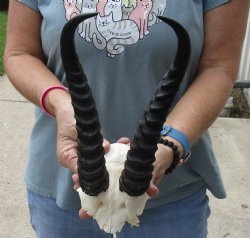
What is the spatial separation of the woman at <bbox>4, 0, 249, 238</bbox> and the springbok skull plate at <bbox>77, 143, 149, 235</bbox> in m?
0.08

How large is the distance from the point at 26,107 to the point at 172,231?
4600 mm

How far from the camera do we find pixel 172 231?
2238 mm

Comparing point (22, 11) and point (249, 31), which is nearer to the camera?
point (22, 11)

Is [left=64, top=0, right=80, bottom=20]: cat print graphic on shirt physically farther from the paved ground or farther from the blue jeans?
the paved ground

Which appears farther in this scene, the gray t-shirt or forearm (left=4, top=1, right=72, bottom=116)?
forearm (left=4, top=1, right=72, bottom=116)

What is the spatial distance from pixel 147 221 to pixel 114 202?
0.57 metres

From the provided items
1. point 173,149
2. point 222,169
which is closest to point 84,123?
point 173,149

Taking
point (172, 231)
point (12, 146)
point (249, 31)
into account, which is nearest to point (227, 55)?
point (172, 231)

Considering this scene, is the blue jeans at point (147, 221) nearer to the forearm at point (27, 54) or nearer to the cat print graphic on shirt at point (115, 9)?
the forearm at point (27, 54)

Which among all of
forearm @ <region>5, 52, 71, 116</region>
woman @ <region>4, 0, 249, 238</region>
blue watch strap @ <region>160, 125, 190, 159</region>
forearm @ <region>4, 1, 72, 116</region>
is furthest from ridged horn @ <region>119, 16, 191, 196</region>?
forearm @ <region>4, 1, 72, 116</region>

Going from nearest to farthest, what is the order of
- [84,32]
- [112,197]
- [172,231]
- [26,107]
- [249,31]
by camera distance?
[112,197]
[84,32]
[172,231]
[26,107]
[249,31]

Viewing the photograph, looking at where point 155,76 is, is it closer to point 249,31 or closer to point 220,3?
point 220,3

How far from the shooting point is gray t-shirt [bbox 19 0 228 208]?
1.99 metres

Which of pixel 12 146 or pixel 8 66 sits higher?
pixel 8 66
